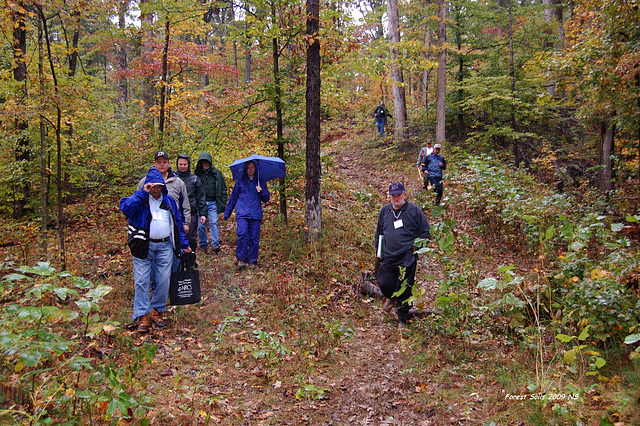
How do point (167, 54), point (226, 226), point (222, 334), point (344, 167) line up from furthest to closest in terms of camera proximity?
point (344, 167) < point (167, 54) < point (226, 226) < point (222, 334)

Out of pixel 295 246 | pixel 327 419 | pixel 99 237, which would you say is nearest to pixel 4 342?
pixel 327 419

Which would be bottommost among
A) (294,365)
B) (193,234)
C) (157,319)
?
(294,365)

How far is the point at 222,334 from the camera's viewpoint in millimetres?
5746

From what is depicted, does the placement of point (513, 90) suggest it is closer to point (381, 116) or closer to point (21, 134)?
point (381, 116)

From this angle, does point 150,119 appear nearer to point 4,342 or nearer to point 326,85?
point 326,85

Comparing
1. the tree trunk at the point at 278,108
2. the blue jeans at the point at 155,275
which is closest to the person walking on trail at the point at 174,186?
the blue jeans at the point at 155,275

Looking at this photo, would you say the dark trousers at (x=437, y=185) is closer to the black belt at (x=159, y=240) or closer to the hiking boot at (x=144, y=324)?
the black belt at (x=159, y=240)

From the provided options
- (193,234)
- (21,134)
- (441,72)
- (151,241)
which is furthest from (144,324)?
(441,72)


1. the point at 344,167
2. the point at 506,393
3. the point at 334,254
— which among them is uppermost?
the point at 344,167

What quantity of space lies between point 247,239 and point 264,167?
1.64 meters

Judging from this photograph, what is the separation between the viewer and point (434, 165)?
12297mm

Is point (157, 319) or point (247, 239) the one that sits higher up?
point (247, 239)

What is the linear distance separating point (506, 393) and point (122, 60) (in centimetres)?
2388

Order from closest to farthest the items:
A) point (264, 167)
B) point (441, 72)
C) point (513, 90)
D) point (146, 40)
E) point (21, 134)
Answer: point (264, 167) < point (21, 134) < point (146, 40) < point (513, 90) < point (441, 72)
